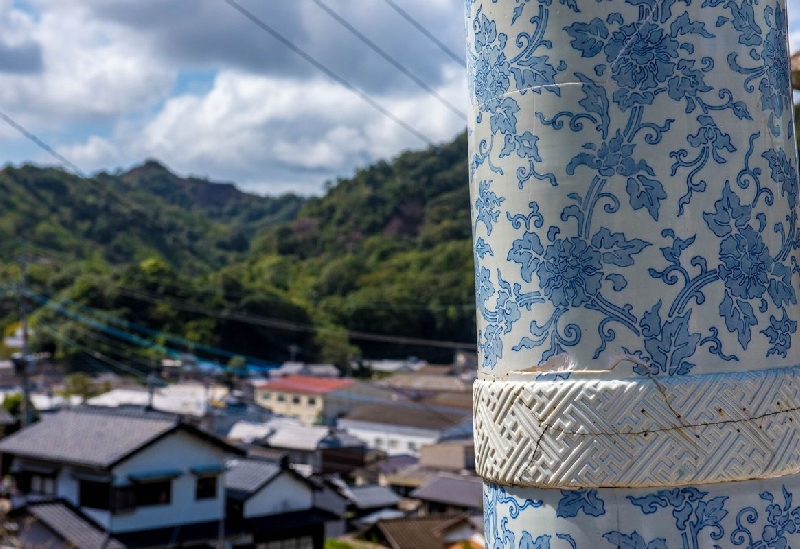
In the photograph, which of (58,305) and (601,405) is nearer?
(601,405)

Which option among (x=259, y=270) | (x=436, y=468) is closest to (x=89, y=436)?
(x=436, y=468)

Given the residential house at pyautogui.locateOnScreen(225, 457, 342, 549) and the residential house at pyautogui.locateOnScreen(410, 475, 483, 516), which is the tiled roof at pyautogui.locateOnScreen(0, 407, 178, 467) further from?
the residential house at pyautogui.locateOnScreen(410, 475, 483, 516)

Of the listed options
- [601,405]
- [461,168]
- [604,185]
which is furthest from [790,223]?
[461,168]

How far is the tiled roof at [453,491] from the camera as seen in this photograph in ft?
72.3

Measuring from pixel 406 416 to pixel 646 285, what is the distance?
113ft

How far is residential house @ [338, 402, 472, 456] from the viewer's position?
33031 mm

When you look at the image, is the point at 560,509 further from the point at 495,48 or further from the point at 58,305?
the point at 58,305

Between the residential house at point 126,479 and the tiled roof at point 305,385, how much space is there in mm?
19646

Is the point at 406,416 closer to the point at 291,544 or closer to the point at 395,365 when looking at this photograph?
the point at 395,365

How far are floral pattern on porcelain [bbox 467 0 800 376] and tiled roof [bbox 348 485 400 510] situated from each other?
2252cm

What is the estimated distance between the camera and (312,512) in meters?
17.8

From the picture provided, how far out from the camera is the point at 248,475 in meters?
17.5

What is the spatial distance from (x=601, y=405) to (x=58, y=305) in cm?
4506

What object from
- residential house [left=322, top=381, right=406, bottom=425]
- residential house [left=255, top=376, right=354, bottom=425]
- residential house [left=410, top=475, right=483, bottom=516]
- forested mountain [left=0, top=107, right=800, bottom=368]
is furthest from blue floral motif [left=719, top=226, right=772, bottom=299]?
residential house [left=255, top=376, right=354, bottom=425]
